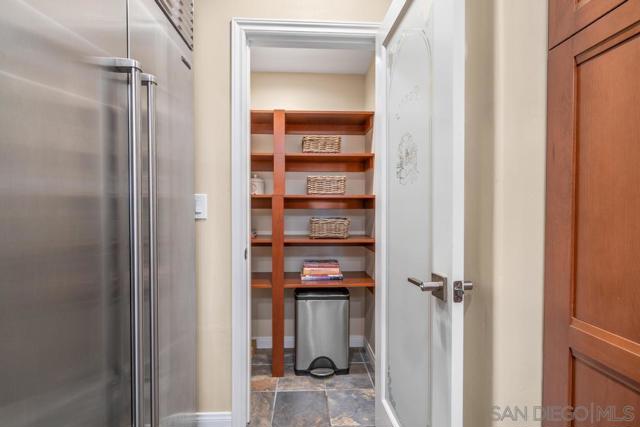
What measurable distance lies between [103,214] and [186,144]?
2.59 ft

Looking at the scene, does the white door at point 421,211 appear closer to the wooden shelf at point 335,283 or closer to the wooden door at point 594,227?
the wooden door at point 594,227

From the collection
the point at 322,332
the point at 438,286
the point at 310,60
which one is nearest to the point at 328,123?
the point at 310,60

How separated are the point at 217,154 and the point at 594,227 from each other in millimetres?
1551

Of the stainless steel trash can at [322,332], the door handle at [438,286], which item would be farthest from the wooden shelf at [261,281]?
the door handle at [438,286]

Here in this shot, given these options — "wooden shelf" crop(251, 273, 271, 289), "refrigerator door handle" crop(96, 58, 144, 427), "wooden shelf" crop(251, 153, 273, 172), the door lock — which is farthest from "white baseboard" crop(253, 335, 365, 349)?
the door lock

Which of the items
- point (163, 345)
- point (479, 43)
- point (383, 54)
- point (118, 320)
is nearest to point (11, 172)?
point (118, 320)

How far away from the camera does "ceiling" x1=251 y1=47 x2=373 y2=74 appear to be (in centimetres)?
271

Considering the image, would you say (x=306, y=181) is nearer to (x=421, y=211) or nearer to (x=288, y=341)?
(x=288, y=341)

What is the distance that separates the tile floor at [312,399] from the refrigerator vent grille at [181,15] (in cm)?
207

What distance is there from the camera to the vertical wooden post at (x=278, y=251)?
256 centimetres

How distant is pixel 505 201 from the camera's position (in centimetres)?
102

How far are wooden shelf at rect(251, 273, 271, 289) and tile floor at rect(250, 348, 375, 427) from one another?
663 millimetres

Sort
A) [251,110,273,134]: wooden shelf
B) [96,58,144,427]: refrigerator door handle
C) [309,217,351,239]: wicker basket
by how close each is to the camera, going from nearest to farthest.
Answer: [96,58,144,427]: refrigerator door handle
[309,217,351,239]: wicker basket
[251,110,273,134]: wooden shelf

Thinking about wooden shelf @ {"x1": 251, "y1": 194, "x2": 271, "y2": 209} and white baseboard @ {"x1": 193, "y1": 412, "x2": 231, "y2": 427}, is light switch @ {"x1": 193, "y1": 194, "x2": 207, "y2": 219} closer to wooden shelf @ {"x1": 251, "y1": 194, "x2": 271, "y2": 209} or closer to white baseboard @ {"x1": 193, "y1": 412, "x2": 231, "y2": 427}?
white baseboard @ {"x1": 193, "y1": 412, "x2": 231, "y2": 427}
